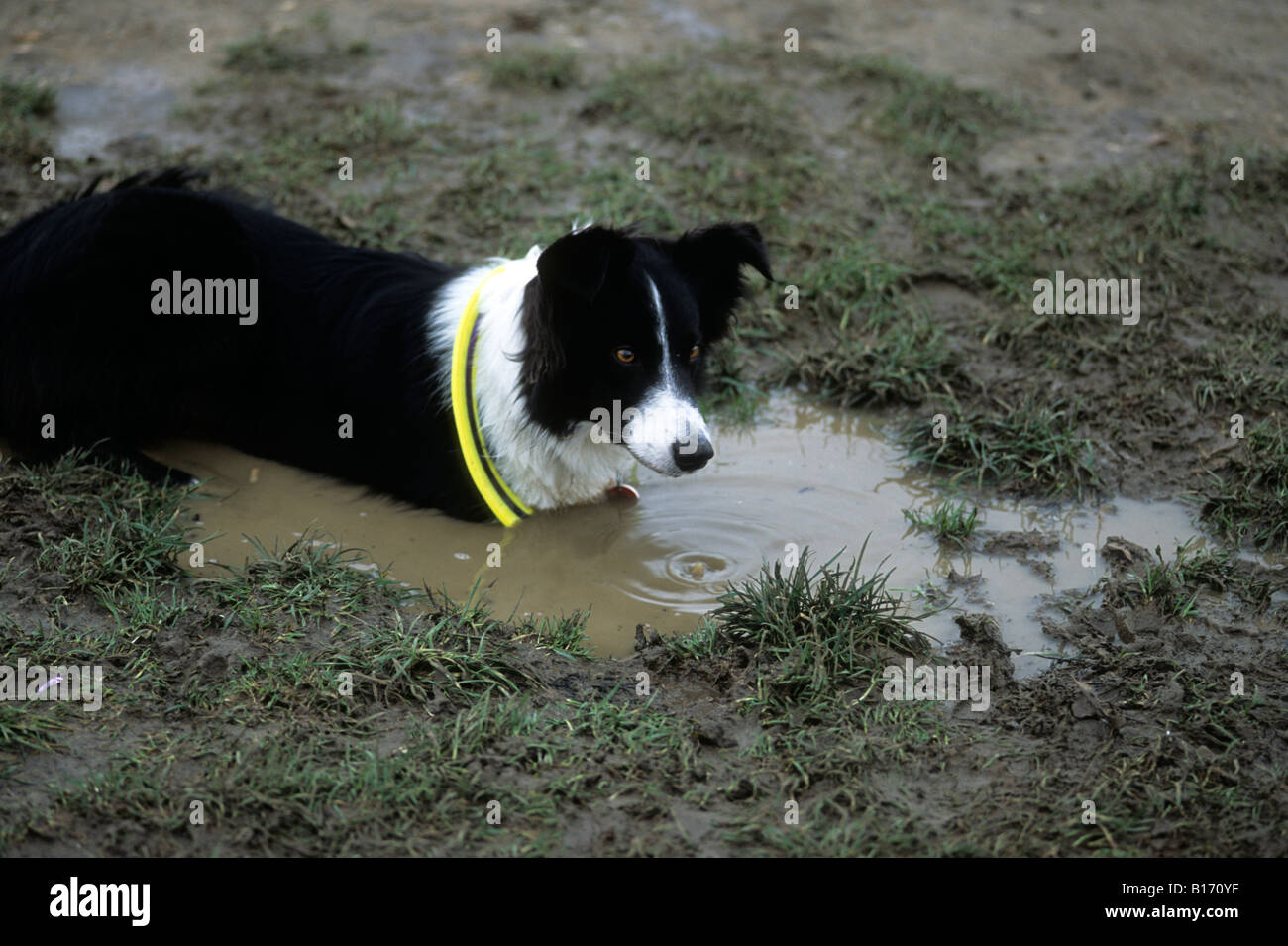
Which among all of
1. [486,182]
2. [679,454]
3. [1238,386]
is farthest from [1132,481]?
[486,182]

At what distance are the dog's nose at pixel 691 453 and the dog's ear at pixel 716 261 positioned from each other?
2.20ft

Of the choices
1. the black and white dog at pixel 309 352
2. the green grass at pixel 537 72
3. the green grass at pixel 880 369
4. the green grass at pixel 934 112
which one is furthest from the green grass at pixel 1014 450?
the green grass at pixel 537 72

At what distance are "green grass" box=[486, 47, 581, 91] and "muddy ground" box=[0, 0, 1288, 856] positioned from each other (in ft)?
0.10

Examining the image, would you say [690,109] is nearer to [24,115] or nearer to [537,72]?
A: [537,72]

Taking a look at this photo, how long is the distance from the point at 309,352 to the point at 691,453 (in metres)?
1.85

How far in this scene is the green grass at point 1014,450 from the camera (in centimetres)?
529

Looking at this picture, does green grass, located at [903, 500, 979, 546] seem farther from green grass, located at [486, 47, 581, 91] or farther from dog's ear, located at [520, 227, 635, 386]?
green grass, located at [486, 47, 581, 91]

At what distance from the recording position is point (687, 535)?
497 centimetres

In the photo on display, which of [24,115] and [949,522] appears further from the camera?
[24,115]

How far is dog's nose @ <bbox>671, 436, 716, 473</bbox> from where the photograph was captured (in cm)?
438

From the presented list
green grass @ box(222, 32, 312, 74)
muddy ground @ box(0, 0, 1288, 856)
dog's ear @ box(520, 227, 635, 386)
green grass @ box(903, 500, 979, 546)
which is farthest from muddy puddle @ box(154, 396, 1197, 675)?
green grass @ box(222, 32, 312, 74)

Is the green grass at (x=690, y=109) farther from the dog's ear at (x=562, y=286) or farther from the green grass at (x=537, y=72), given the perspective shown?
the dog's ear at (x=562, y=286)

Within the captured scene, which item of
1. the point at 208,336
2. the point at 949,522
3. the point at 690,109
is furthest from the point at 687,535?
the point at 690,109

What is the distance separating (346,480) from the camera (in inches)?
203
